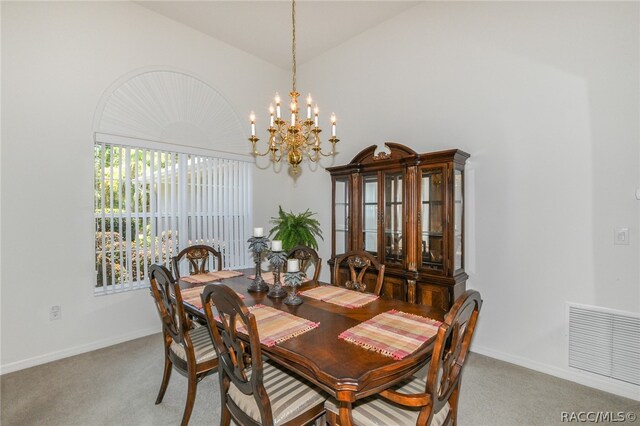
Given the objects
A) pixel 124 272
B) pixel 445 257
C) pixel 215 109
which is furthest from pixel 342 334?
pixel 215 109

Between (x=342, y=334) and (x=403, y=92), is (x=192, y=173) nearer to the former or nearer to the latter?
(x=403, y=92)

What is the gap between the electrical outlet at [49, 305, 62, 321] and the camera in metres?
2.80

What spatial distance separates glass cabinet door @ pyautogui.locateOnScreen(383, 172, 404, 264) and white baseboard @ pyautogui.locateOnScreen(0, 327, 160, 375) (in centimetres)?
279

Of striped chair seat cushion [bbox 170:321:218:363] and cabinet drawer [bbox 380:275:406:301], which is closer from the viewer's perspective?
striped chair seat cushion [bbox 170:321:218:363]

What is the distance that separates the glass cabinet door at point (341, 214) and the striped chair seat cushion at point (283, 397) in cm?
202

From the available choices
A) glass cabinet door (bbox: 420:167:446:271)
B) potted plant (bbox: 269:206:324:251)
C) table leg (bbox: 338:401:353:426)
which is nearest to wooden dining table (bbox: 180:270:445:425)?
table leg (bbox: 338:401:353:426)

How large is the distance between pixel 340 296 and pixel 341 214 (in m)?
1.62

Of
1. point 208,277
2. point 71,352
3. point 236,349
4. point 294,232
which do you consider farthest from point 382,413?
point 71,352

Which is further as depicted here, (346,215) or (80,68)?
(346,215)

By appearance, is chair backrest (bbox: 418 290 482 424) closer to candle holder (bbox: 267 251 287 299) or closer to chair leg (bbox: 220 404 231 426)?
chair leg (bbox: 220 404 231 426)

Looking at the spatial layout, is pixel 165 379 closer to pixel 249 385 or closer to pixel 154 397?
pixel 154 397

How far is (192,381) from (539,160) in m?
3.14

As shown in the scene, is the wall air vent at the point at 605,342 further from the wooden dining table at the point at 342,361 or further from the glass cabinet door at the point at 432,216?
Answer: the wooden dining table at the point at 342,361

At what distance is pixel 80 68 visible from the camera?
9.65 feet
